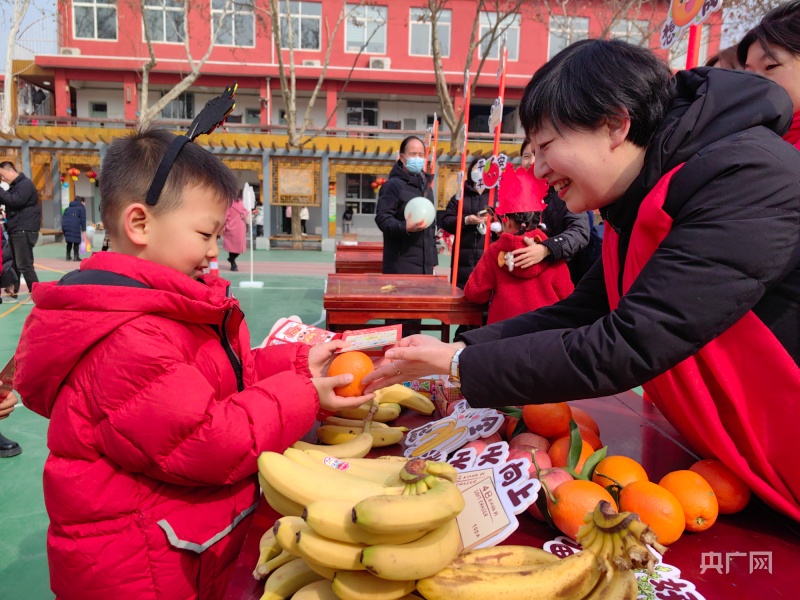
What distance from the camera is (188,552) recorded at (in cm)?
121

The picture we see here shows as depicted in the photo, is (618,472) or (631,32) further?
(631,32)

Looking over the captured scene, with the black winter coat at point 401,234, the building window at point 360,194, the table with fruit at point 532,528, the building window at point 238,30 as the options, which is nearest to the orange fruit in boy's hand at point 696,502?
the table with fruit at point 532,528

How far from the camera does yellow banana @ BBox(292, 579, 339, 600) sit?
88 centimetres

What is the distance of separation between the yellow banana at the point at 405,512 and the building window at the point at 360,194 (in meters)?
24.4

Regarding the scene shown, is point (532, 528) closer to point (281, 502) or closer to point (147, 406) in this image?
point (281, 502)

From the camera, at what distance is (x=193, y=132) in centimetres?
137

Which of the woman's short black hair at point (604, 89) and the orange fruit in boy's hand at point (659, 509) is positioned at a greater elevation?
the woman's short black hair at point (604, 89)

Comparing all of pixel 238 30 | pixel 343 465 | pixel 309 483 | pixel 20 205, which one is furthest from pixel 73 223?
pixel 238 30

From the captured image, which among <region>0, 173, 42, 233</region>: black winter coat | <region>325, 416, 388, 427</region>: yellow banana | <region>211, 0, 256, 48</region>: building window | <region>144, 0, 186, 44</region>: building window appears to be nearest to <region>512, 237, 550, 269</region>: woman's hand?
<region>325, 416, 388, 427</region>: yellow banana

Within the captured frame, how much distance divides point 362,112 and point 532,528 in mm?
26232

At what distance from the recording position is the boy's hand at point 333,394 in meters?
1.40

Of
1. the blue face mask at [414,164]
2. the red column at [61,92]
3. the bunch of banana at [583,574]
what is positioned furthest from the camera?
the red column at [61,92]

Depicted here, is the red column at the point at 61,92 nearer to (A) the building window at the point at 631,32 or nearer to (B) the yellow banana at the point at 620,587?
(A) the building window at the point at 631,32

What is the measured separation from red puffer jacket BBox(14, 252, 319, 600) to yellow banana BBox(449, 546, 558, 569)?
1.56 ft
